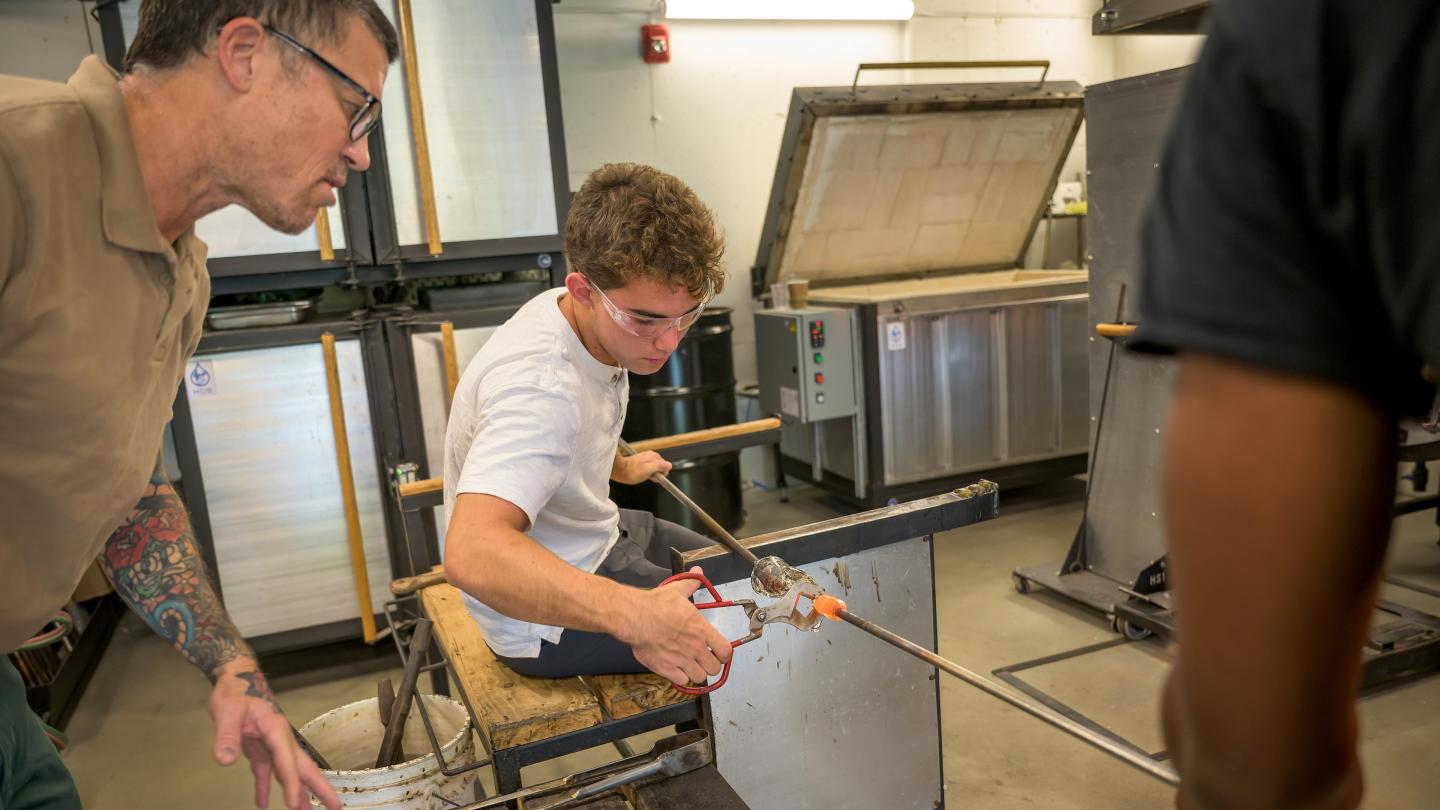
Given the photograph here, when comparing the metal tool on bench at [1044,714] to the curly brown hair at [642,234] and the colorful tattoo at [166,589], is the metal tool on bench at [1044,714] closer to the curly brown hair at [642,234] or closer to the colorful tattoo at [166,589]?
the curly brown hair at [642,234]

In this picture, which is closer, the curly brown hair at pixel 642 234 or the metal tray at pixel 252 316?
the curly brown hair at pixel 642 234

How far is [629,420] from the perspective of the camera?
4391mm

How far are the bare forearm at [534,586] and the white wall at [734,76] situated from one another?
153 inches

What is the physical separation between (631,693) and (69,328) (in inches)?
43.4

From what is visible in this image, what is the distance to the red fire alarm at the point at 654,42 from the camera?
197 inches

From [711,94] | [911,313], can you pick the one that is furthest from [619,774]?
[711,94]

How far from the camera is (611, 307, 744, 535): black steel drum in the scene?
14.3ft

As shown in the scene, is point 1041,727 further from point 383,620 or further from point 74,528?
point 74,528

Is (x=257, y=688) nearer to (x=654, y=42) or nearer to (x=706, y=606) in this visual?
Result: (x=706, y=606)

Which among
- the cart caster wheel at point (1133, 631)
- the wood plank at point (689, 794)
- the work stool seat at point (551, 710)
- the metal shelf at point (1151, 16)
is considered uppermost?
the metal shelf at point (1151, 16)

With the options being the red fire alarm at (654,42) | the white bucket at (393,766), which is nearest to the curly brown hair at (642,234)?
the white bucket at (393,766)

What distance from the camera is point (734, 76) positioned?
5.28m

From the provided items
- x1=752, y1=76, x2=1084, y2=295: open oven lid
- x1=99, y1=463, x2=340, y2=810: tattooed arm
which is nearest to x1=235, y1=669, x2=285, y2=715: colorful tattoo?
x1=99, y1=463, x2=340, y2=810: tattooed arm

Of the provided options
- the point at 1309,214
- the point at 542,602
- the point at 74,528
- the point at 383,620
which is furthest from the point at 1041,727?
the point at 1309,214
